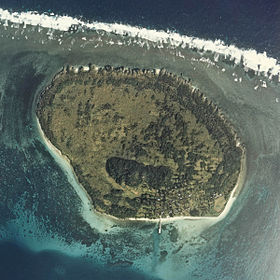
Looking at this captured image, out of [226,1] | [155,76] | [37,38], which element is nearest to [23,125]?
[37,38]

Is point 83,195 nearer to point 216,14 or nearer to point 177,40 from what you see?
point 177,40

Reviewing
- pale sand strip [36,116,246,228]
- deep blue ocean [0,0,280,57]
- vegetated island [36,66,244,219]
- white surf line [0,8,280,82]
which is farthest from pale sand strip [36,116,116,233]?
deep blue ocean [0,0,280,57]

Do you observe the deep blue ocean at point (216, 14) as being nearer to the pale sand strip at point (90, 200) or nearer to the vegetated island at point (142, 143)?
the vegetated island at point (142, 143)

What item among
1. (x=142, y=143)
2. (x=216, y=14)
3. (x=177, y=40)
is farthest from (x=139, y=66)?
(x=216, y=14)

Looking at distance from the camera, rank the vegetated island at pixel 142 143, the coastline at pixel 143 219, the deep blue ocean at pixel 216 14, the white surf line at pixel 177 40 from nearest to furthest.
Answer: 1. the vegetated island at pixel 142 143
2. the coastline at pixel 143 219
3. the white surf line at pixel 177 40
4. the deep blue ocean at pixel 216 14

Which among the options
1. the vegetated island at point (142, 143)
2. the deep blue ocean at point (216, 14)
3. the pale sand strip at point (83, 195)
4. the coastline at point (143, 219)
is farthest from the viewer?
the deep blue ocean at point (216, 14)

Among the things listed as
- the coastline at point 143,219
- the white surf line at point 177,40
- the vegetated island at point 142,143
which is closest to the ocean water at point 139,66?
the white surf line at point 177,40
